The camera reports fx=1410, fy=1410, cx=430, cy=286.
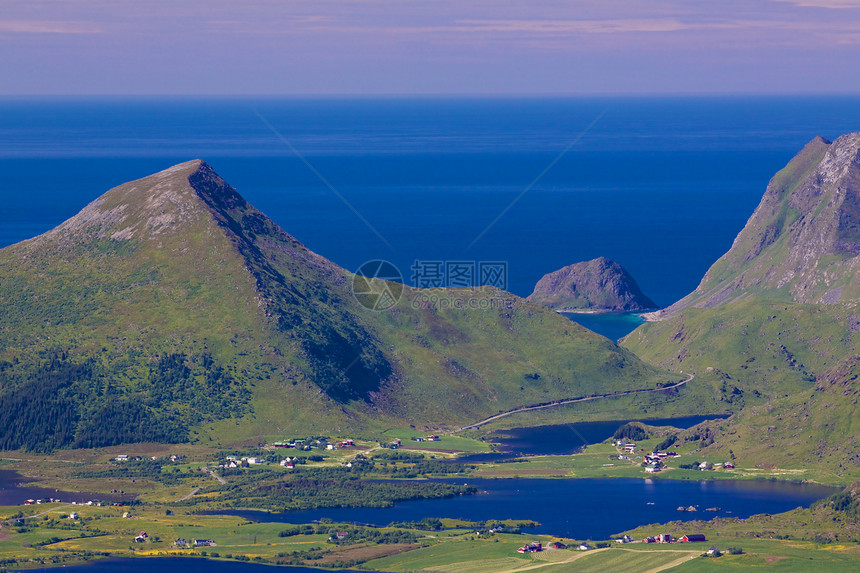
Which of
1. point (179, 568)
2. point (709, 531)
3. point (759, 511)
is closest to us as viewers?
point (179, 568)

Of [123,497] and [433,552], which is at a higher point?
[123,497]

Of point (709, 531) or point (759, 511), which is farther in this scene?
point (759, 511)

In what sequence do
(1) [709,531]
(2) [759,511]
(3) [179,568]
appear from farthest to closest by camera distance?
(2) [759,511]
(1) [709,531]
(3) [179,568]

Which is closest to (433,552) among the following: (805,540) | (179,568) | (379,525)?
(379,525)

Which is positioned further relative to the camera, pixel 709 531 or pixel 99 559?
pixel 709 531

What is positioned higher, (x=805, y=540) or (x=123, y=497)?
(x=123, y=497)

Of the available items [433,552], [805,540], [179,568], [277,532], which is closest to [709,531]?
[805,540]

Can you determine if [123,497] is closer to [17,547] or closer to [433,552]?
[17,547]

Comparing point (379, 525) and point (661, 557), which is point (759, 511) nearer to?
point (661, 557)
